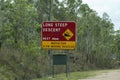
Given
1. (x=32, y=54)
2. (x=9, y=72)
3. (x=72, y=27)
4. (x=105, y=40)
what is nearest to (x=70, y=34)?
(x=72, y=27)

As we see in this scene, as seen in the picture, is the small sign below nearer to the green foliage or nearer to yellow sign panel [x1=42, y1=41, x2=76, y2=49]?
yellow sign panel [x1=42, y1=41, x2=76, y2=49]

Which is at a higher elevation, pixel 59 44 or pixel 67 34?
pixel 67 34

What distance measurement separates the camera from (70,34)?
2927cm

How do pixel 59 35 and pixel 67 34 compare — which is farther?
pixel 59 35

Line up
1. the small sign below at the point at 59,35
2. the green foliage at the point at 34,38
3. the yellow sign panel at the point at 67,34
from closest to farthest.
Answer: the yellow sign panel at the point at 67,34 → the small sign below at the point at 59,35 → the green foliage at the point at 34,38

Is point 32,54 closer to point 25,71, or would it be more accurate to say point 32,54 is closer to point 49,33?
→ point 25,71

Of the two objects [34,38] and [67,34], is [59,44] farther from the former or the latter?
[34,38]

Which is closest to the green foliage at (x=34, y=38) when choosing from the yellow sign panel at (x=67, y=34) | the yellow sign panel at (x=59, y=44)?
the yellow sign panel at (x=59, y=44)

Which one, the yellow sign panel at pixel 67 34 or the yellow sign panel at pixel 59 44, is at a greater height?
the yellow sign panel at pixel 67 34

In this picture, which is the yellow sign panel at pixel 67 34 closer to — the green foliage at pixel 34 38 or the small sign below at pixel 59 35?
the small sign below at pixel 59 35

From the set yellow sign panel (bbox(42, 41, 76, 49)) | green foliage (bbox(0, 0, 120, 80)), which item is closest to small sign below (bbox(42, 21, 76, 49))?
yellow sign panel (bbox(42, 41, 76, 49))

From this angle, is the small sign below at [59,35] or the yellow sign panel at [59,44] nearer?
the small sign below at [59,35]

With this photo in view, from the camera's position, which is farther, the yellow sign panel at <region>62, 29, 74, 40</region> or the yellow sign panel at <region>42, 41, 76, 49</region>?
the yellow sign panel at <region>42, 41, 76, 49</region>

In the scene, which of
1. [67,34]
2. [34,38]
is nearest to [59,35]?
[67,34]
